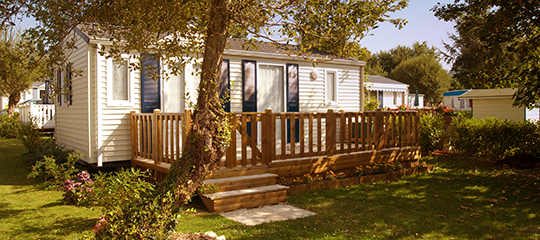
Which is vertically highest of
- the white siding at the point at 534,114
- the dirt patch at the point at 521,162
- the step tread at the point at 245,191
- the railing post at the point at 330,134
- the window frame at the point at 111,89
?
the window frame at the point at 111,89

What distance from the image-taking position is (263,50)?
1027 cm

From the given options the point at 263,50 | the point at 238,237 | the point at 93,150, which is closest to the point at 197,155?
the point at 238,237

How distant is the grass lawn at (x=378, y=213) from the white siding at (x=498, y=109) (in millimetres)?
7161

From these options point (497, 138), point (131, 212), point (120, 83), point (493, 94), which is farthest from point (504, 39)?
point (493, 94)

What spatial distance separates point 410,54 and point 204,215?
56.0 metres

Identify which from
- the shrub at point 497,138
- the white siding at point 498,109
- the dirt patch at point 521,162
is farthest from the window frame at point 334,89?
the white siding at point 498,109

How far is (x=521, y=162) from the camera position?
29.9ft

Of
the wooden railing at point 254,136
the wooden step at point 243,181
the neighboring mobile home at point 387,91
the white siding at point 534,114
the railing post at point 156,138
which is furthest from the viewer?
the neighboring mobile home at point 387,91

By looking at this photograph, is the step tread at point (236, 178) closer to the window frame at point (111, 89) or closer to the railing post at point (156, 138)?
the railing post at point (156, 138)

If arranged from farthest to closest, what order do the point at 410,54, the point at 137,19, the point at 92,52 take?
the point at 410,54, the point at 92,52, the point at 137,19

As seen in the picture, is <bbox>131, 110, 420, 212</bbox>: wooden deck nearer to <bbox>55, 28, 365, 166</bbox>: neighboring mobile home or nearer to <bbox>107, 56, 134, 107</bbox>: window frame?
<bbox>107, 56, 134, 107</bbox>: window frame

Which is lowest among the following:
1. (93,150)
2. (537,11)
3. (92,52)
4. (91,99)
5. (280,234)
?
(280,234)

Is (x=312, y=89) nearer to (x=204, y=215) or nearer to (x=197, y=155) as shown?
(x=204, y=215)

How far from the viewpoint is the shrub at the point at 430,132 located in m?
11.3
